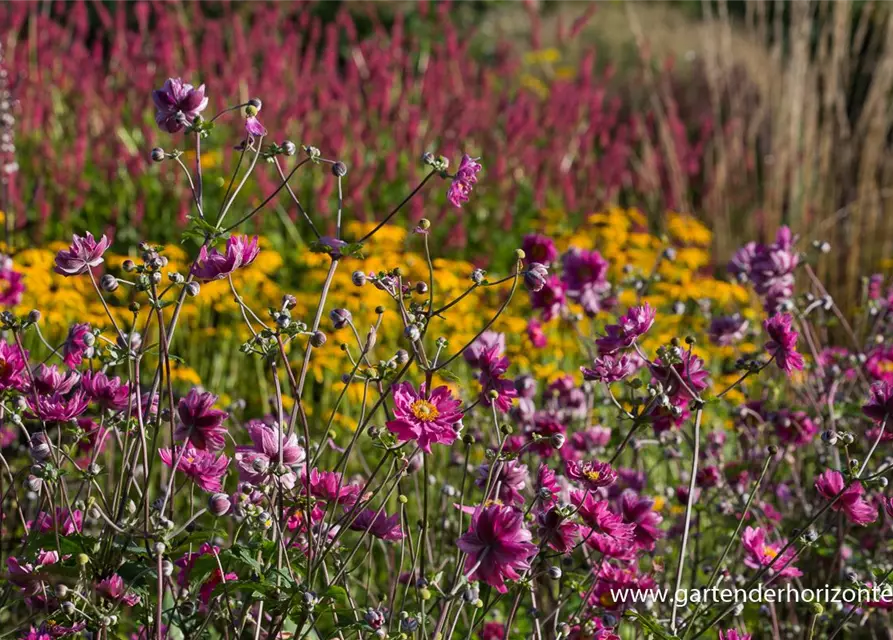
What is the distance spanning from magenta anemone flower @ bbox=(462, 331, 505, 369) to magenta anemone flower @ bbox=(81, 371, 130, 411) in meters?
0.56

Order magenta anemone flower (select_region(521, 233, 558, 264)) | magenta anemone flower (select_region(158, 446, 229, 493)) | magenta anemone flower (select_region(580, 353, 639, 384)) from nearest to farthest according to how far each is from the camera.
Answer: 1. magenta anemone flower (select_region(158, 446, 229, 493))
2. magenta anemone flower (select_region(580, 353, 639, 384))
3. magenta anemone flower (select_region(521, 233, 558, 264))

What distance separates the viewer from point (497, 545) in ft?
4.45

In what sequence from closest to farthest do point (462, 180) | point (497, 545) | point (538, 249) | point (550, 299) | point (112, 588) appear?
1. point (497, 545)
2. point (112, 588)
3. point (462, 180)
4. point (538, 249)
5. point (550, 299)

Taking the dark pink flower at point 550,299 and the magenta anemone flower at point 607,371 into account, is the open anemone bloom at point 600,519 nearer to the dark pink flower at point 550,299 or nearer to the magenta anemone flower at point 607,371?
the magenta anemone flower at point 607,371

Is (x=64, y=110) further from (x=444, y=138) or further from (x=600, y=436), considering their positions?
(x=600, y=436)

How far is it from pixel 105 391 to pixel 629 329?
31.8 inches

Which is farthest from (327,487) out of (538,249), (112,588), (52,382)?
(538,249)

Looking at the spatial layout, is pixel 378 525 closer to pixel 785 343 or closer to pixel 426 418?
pixel 426 418

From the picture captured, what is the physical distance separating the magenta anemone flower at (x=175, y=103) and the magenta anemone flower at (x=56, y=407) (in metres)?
0.43

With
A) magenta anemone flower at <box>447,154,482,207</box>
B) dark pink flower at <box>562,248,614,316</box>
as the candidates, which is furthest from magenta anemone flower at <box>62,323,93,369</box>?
dark pink flower at <box>562,248,614,316</box>

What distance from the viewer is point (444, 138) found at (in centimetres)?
601

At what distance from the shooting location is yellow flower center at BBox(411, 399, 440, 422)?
4.74ft

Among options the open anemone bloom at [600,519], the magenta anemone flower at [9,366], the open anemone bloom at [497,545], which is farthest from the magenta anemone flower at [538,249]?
Result: the magenta anemone flower at [9,366]

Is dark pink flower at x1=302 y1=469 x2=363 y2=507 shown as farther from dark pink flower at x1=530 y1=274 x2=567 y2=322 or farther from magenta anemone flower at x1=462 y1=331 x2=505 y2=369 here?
dark pink flower at x1=530 y1=274 x2=567 y2=322
